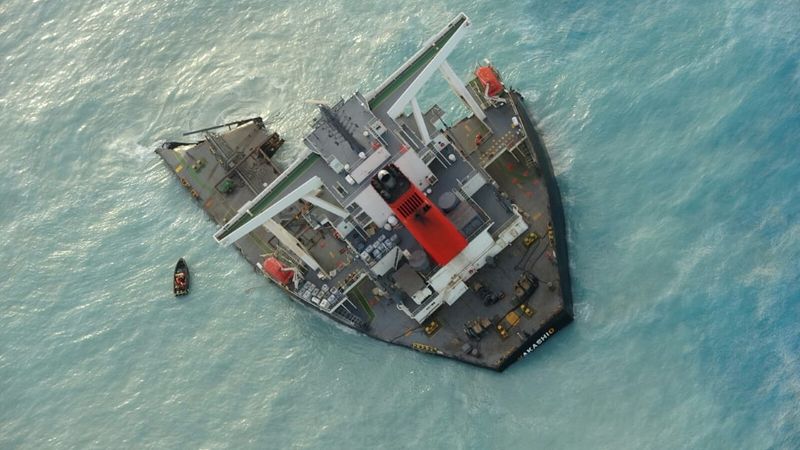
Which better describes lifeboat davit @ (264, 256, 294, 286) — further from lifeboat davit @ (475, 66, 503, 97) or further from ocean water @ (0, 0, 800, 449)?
lifeboat davit @ (475, 66, 503, 97)

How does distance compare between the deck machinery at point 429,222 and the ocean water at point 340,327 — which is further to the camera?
the deck machinery at point 429,222

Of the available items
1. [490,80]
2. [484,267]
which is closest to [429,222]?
[484,267]

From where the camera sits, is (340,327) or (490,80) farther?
(340,327)

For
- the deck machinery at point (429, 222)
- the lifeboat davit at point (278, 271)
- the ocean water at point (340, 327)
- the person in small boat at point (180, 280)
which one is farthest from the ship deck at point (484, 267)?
the person in small boat at point (180, 280)

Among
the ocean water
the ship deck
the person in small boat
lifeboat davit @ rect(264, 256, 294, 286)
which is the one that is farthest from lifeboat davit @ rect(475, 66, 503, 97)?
the person in small boat

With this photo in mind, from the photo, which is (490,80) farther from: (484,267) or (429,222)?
(484,267)

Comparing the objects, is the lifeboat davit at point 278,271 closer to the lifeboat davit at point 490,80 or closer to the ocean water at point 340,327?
the ocean water at point 340,327

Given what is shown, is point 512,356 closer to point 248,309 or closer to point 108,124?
point 248,309
